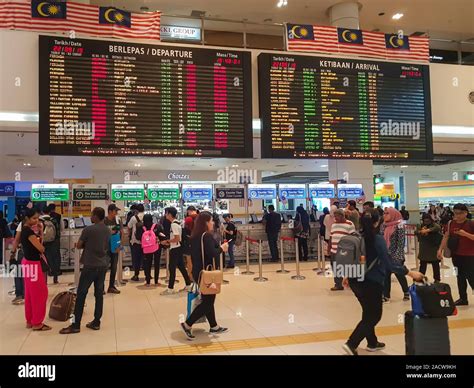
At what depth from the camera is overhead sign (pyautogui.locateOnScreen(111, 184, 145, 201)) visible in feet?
33.2

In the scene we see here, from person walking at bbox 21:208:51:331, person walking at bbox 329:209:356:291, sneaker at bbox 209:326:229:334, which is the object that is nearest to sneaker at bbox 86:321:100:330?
person walking at bbox 21:208:51:331

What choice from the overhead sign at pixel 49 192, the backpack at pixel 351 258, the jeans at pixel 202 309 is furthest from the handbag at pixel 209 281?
the overhead sign at pixel 49 192

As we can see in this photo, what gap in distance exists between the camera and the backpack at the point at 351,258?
151 inches

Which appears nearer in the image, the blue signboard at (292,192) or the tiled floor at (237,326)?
the tiled floor at (237,326)

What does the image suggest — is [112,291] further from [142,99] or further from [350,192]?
[350,192]

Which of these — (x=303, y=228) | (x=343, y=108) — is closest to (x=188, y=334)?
(x=343, y=108)

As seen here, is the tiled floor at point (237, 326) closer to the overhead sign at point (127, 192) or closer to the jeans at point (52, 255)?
the jeans at point (52, 255)

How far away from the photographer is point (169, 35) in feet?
24.8

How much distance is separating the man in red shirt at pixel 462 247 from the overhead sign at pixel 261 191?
228 inches

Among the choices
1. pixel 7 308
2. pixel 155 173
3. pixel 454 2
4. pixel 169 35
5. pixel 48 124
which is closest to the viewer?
pixel 48 124

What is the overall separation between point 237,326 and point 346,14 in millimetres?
7939
